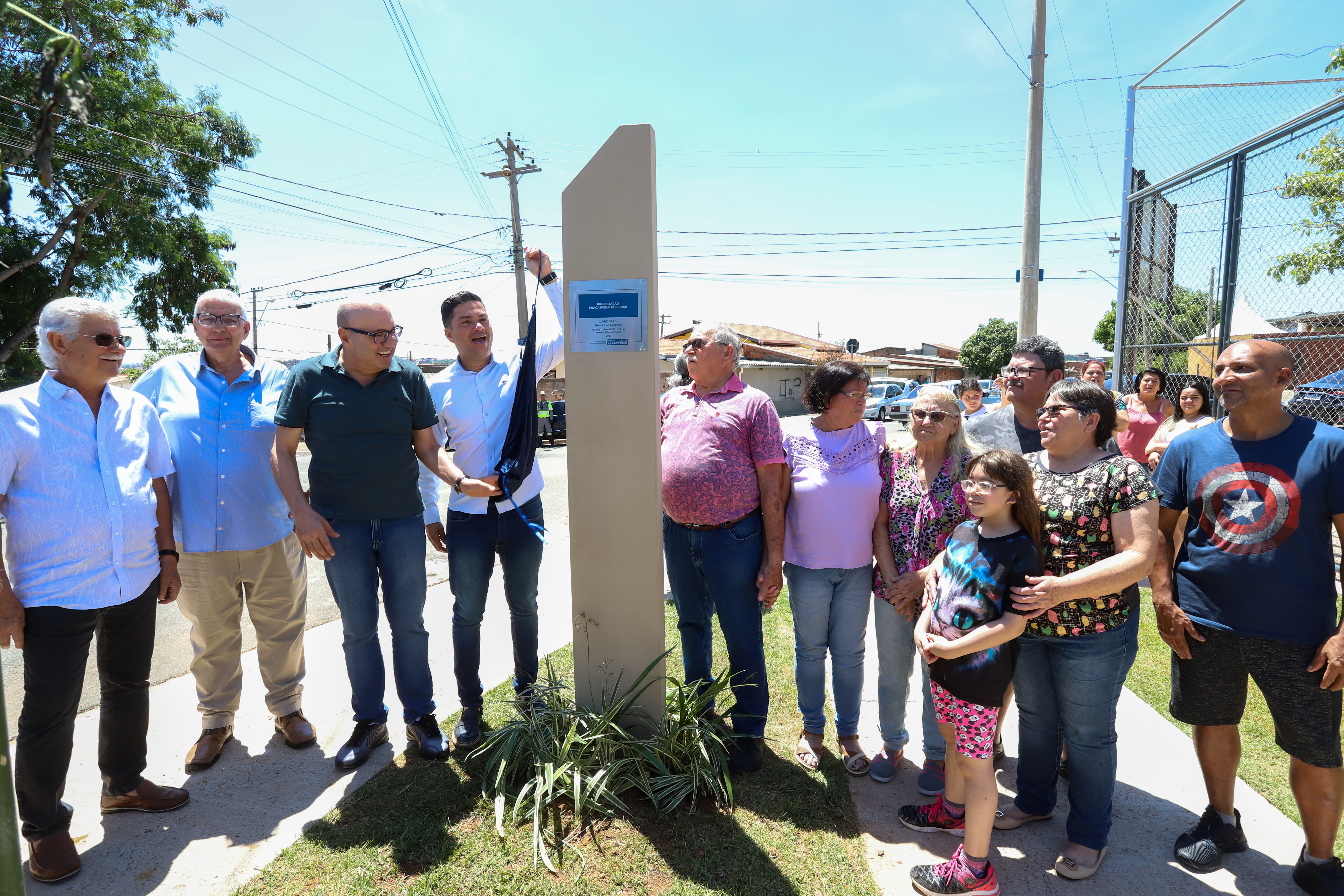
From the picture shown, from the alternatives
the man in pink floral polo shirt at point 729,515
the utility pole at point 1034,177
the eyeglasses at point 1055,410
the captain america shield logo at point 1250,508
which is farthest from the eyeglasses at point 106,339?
the utility pole at point 1034,177

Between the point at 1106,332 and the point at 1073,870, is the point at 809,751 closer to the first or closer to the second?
the point at 1073,870

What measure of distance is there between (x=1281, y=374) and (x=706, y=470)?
2.14m

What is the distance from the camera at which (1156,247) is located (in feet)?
20.6

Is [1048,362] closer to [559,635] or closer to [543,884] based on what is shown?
[543,884]

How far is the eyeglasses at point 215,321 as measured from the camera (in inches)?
136

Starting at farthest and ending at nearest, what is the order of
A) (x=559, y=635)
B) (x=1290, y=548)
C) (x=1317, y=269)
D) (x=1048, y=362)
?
(x=559, y=635) < (x=1317, y=269) < (x=1048, y=362) < (x=1290, y=548)

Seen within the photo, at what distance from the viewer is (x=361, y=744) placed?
3.50m

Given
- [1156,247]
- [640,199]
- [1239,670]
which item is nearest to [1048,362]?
[1239,670]

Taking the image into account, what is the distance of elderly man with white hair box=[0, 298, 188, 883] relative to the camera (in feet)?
8.93

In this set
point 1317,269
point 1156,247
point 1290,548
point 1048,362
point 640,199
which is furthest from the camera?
point 1156,247

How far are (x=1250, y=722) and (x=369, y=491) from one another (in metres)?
4.57

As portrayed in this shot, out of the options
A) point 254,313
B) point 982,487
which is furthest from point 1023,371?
point 254,313

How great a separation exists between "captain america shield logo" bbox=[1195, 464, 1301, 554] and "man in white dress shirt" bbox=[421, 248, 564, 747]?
2.69 m

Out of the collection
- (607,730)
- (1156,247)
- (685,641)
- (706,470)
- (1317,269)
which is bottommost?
(607,730)
